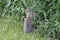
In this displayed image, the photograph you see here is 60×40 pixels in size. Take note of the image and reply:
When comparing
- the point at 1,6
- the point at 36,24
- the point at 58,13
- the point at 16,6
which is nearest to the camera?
the point at 58,13

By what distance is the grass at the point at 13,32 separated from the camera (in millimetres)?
4008

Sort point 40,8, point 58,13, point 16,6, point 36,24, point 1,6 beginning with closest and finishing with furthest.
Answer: point 58,13, point 40,8, point 36,24, point 16,6, point 1,6

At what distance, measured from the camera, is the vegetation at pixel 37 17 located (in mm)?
3814

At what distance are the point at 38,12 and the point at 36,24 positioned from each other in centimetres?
31

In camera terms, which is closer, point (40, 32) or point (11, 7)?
point (40, 32)

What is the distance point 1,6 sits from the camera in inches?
197

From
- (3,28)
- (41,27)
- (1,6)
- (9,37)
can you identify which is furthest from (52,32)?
(1,6)

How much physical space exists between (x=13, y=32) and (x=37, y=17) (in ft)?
1.97

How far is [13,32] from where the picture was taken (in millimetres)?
4203

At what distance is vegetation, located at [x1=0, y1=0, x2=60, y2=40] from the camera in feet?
12.5

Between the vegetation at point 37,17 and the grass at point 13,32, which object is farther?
the grass at point 13,32

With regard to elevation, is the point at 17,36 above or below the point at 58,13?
below

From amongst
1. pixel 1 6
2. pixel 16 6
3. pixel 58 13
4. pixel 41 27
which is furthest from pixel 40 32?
pixel 1 6

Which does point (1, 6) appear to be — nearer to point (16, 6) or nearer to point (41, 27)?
point (16, 6)
